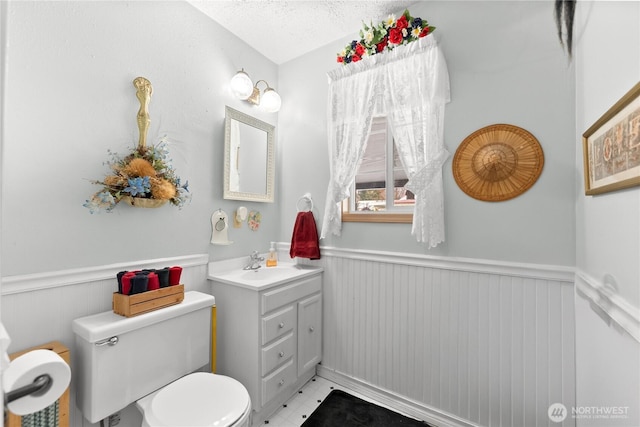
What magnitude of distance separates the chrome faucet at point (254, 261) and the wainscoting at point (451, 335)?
1.63ft

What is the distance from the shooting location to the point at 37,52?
4.28ft

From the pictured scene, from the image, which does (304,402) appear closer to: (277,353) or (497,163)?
(277,353)

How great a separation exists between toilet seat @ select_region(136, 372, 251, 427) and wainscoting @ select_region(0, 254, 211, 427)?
1.29 feet

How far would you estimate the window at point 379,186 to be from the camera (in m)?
2.06

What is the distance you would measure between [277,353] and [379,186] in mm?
1353

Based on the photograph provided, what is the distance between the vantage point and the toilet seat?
1210 mm

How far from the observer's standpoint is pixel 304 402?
78.5 inches

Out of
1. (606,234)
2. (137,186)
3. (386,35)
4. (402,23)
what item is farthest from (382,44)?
(137,186)

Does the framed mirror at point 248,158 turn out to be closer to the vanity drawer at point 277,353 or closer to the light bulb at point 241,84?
the light bulb at point 241,84

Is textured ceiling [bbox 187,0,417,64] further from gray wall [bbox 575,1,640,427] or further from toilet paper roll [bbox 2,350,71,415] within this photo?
toilet paper roll [bbox 2,350,71,415]

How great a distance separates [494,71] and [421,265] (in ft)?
4.00

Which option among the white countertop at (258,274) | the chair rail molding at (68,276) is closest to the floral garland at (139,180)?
the chair rail molding at (68,276)

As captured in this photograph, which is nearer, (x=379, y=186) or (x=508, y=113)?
(x=508, y=113)

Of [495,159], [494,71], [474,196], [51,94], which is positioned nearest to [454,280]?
[474,196]
